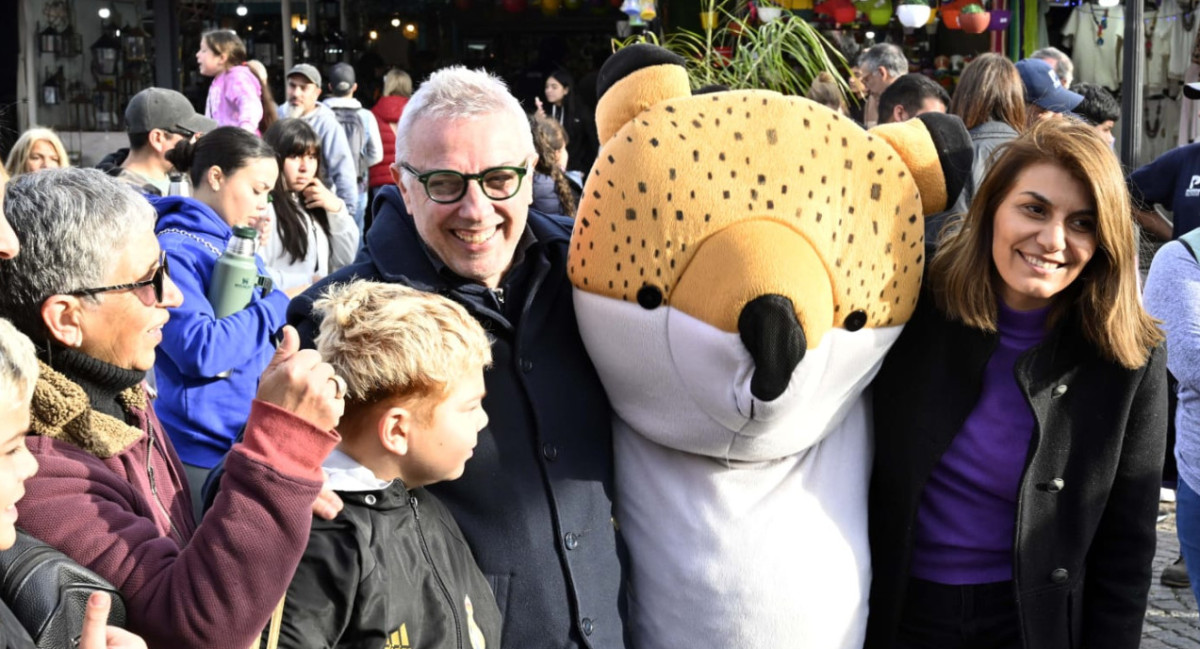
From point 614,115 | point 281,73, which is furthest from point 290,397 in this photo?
point 281,73

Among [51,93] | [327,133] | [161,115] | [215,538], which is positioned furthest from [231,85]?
[215,538]

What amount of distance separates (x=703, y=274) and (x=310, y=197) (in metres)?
3.66

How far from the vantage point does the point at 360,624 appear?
192 cm

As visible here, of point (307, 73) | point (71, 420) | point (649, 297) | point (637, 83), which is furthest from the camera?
point (307, 73)

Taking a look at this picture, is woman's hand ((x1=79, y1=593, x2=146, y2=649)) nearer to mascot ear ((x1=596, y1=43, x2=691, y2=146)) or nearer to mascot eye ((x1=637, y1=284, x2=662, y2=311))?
mascot eye ((x1=637, y1=284, x2=662, y2=311))

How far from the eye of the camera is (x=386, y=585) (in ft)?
6.42

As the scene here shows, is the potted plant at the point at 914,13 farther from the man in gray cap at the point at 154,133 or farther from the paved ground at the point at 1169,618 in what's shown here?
the man in gray cap at the point at 154,133

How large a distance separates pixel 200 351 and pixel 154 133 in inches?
73.8

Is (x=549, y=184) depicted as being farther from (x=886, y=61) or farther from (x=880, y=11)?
(x=880, y=11)

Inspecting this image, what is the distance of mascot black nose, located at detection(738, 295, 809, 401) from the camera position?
7.04ft

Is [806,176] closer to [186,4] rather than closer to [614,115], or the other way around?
[614,115]

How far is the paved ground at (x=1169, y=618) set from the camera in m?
4.57

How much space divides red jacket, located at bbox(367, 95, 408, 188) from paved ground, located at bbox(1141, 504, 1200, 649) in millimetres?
5927

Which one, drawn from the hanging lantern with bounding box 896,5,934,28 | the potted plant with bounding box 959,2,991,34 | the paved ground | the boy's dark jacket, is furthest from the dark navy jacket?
the potted plant with bounding box 959,2,991,34
